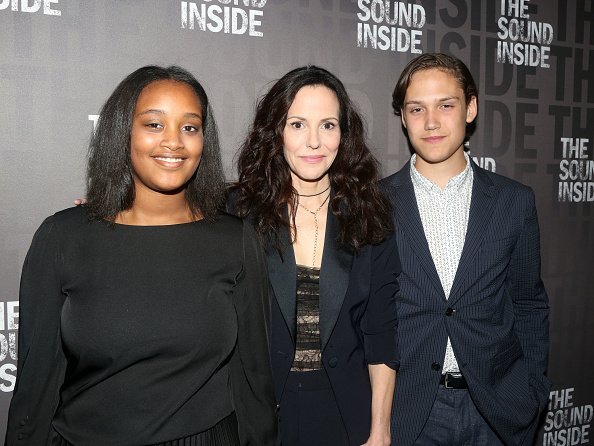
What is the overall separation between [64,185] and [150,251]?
0.95 metres

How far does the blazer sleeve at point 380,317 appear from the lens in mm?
2246

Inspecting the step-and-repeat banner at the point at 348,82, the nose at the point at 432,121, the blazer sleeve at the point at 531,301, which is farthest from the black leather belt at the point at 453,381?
the step-and-repeat banner at the point at 348,82

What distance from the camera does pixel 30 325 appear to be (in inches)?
71.2

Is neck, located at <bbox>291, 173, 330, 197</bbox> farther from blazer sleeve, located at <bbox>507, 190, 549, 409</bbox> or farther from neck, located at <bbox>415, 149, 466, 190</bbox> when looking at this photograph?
blazer sleeve, located at <bbox>507, 190, 549, 409</bbox>

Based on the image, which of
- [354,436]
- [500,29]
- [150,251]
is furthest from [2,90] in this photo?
[500,29]

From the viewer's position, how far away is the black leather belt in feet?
7.96

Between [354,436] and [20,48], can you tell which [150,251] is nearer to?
[354,436]

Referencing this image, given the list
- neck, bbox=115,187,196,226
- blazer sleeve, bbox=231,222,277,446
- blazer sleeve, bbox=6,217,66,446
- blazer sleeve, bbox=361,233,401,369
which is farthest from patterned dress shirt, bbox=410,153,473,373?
blazer sleeve, bbox=6,217,66,446

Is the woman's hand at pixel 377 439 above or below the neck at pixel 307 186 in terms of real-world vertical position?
below

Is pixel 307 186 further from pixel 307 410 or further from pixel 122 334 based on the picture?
pixel 122 334

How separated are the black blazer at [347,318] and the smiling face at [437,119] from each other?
48cm

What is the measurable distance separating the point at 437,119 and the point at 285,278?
3.31ft

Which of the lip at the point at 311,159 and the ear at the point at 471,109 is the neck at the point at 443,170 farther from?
the lip at the point at 311,159

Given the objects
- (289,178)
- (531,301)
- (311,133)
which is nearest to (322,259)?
(289,178)
